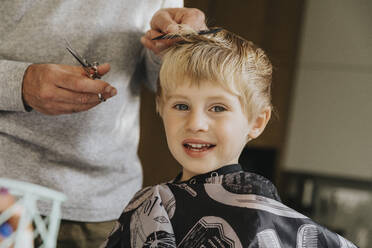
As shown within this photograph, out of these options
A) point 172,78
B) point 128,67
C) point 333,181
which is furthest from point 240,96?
point 333,181

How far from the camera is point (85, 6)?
1091 mm

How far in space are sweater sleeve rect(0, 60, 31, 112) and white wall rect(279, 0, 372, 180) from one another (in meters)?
2.56

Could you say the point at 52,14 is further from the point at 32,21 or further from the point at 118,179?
the point at 118,179

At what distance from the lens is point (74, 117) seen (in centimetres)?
108

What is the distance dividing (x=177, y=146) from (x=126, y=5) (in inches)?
17.1

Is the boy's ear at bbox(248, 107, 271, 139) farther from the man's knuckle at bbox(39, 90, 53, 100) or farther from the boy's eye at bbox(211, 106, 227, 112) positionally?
the man's knuckle at bbox(39, 90, 53, 100)

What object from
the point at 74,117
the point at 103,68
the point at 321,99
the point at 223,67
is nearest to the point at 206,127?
the point at 223,67

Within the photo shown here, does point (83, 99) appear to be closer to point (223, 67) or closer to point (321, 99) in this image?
point (223, 67)

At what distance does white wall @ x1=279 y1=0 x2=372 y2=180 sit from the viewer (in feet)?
10.4

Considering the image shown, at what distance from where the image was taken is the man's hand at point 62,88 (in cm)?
90

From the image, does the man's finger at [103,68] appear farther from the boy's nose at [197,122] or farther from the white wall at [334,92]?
the white wall at [334,92]

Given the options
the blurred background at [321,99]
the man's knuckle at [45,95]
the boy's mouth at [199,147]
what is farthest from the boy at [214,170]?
the blurred background at [321,99]

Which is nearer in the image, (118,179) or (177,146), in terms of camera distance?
(177,146)

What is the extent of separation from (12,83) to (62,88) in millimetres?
117
